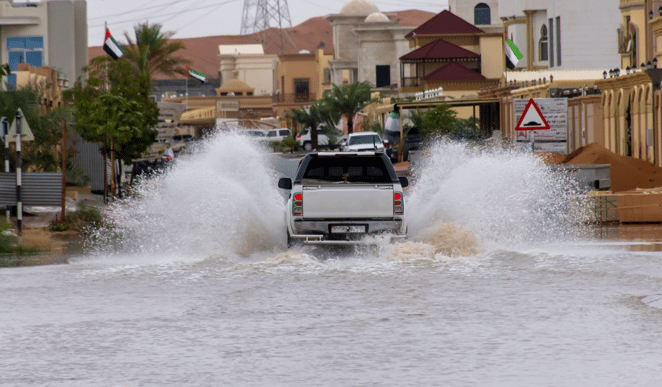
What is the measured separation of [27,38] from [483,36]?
38737mm

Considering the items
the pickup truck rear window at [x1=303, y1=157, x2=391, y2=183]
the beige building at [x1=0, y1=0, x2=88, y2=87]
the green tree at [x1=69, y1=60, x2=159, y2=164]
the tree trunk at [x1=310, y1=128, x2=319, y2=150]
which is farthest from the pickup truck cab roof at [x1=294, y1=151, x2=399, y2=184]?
the tree trunk at [x1=310, y1=128, x2=319, y2=150]

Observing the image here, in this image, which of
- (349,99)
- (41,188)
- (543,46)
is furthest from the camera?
(349,99)

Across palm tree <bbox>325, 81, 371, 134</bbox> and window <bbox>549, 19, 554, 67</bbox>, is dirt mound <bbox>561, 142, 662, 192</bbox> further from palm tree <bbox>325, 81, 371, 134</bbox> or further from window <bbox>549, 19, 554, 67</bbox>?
palm tree <bbox>325, 81, 371, 134</bbox>

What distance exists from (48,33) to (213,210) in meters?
29.2

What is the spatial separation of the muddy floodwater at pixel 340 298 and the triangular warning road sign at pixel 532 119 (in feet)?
24.7

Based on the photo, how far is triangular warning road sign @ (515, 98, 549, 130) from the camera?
27453 mm

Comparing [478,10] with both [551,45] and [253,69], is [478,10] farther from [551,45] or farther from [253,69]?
[253,69]

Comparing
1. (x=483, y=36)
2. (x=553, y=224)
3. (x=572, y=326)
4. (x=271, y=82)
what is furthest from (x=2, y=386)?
(x=271, y=82)

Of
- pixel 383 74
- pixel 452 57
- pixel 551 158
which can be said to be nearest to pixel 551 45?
pixel 452 57

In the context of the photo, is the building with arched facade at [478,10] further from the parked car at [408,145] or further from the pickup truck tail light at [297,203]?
the pickup truck tail light at [297,203]

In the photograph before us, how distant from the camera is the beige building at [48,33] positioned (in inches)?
1666

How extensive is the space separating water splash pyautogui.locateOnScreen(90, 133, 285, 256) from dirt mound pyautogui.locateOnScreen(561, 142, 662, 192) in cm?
934

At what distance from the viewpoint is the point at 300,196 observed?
14453 millimetres

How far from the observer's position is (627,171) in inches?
965
